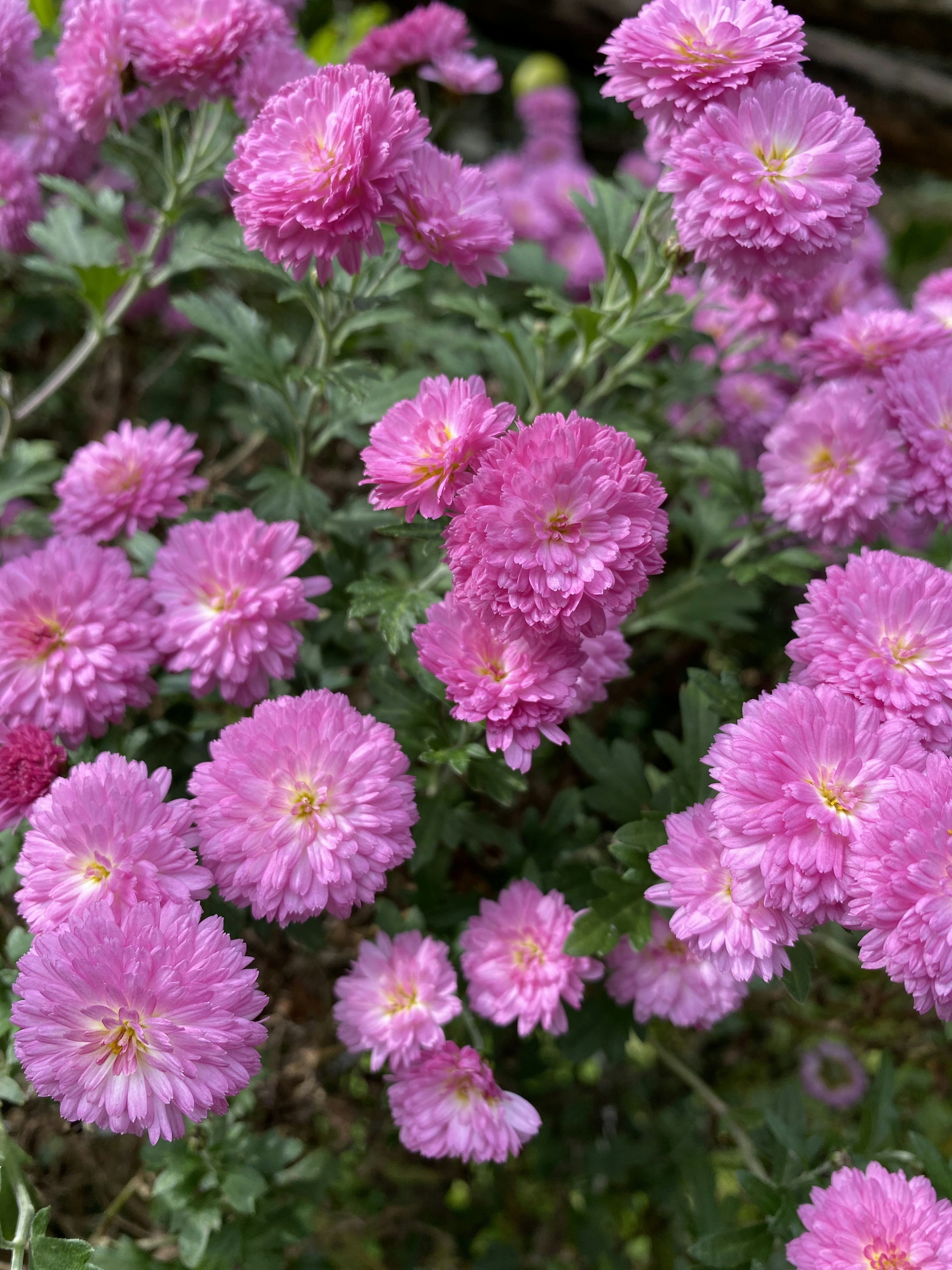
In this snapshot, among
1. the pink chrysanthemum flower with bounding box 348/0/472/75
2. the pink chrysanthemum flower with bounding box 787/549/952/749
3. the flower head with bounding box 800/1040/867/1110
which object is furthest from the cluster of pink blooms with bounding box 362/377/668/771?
the flower head with bounding box 800/1040/867/1110

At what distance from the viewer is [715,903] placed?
1.08m

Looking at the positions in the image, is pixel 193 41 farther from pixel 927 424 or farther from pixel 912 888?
pixel 912 888

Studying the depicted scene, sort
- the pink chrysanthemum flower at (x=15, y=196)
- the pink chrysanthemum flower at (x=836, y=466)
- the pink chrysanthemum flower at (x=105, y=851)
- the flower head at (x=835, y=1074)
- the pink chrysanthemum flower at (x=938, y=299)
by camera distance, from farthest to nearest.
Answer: the flower head at (x=835, y=1074)
the pink chrysanthemum flower at (x=15, y=196)
the pink chrysanthemum flower at (x=938, y=299)
the pink chrysanthemum flower at (x=836, y=466)
the pink chrysanthemum flower at (x=105, y=851)

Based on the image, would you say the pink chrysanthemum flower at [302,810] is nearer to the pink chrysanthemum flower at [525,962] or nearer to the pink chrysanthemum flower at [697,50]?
the pink chrysanthemum flower at [525,962]

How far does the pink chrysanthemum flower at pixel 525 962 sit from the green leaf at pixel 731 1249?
1.25ft

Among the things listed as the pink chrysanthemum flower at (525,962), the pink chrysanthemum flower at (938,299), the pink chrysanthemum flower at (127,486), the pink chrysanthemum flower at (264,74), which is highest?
the pink chrysanthemum flower at (264,74)

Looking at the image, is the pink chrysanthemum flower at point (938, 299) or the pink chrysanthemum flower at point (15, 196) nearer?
the pink chrysanthemum flower at point (938, 299)

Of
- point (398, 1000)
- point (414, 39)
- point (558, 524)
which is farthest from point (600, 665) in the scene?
point (414, 39)

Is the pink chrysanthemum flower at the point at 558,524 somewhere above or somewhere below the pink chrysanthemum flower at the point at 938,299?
above

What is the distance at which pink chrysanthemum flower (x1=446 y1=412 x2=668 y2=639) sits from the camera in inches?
39.1

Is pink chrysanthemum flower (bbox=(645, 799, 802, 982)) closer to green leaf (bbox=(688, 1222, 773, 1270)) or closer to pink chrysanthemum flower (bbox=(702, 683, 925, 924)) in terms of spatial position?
pink chrysanthemum flower (bbox=(702, 683, 925, 924))

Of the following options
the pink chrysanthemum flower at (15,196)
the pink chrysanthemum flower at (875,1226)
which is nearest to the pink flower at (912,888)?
the pink chrysanthemum flower at (875,1226)

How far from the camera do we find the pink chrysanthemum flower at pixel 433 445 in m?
1.05

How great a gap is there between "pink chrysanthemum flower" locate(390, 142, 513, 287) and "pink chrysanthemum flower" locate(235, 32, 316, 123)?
0.40 meters
